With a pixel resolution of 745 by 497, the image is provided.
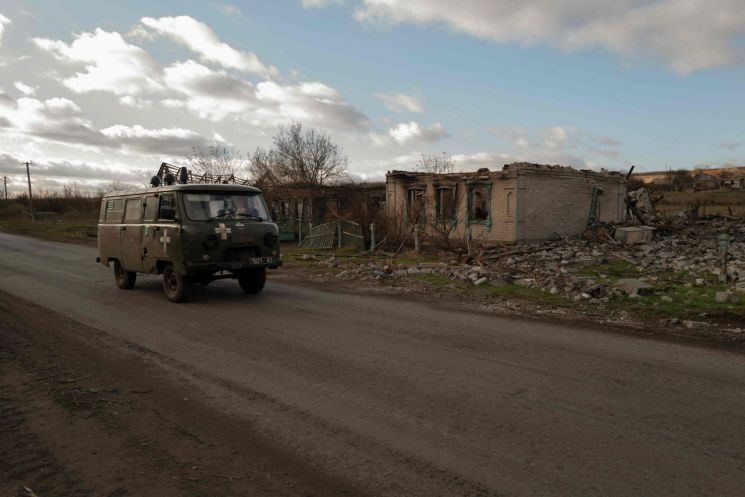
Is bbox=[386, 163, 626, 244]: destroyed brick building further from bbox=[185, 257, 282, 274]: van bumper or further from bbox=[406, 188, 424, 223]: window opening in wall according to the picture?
bbox=[185, 257, 282, 274]: van bumper

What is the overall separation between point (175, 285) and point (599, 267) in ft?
40.1

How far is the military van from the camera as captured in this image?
935 cm

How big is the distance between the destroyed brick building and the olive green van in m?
11.8

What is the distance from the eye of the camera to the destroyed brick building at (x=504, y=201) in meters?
22.8

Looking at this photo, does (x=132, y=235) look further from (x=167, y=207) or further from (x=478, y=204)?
(x=478, y=204)

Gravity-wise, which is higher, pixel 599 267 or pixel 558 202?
pixel 558 202

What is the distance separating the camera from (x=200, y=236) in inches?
366

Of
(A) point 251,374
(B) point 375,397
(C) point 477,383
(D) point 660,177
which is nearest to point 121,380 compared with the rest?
(A) point 251,374

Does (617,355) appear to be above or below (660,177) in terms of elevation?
below

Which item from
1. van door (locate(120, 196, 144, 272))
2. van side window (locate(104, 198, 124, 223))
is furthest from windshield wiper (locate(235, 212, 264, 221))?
van side window (locate(104, 198, 124, 223))

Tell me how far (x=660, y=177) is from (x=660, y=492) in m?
93.9

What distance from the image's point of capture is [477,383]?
16.9 ft

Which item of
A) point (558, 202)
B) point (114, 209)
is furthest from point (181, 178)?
point (558, 202)

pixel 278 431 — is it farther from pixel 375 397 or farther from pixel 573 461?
pixel 573 461
